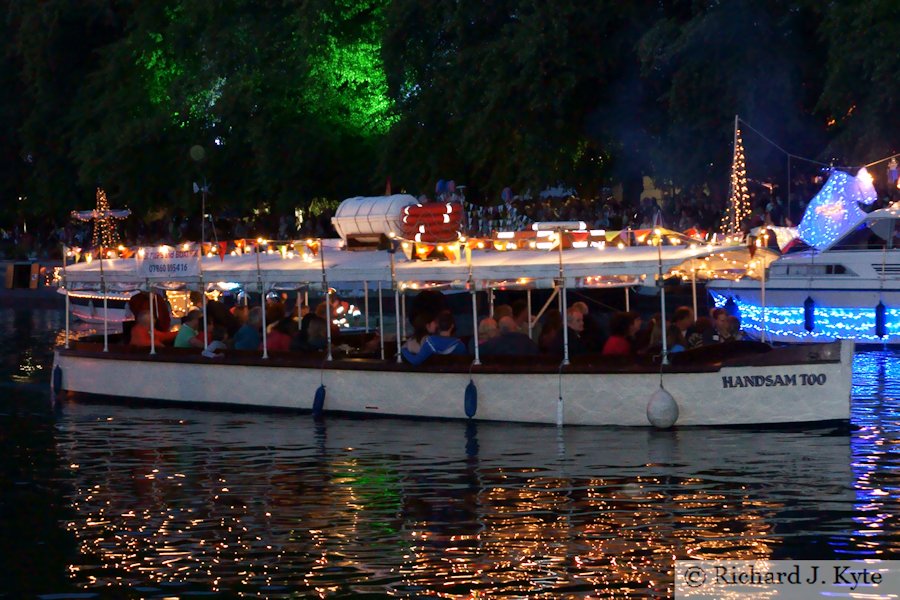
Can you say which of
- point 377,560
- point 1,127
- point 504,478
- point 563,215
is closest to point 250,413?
point 504,478

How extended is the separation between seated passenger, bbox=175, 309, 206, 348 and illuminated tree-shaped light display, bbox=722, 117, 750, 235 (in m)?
16.2

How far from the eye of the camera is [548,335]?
2217 cm

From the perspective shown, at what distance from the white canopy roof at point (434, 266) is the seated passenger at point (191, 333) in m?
0.72

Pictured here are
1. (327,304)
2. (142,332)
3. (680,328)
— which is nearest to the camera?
(680,328)

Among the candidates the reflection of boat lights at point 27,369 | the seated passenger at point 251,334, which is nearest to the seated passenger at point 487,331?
the seated passenger at point 251,334

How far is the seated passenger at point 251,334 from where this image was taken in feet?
81.9

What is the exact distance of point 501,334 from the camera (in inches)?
876

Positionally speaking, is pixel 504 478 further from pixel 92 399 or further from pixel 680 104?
pixel 680 104

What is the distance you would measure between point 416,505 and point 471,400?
5.27 metres

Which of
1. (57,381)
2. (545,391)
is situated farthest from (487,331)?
(57,381)

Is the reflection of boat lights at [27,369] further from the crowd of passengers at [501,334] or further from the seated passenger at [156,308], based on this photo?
the crowd of passengers at [501,334]

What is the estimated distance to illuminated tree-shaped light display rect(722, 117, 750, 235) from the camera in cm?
3947

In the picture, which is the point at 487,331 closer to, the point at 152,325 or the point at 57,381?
the point at 152,325

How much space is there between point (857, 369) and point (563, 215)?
19.2 metres
